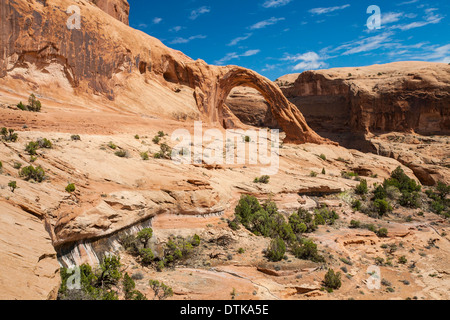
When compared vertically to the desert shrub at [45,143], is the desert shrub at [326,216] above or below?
below

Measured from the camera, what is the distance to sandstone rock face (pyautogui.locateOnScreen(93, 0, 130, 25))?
29619mm

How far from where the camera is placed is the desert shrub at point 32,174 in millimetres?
9609

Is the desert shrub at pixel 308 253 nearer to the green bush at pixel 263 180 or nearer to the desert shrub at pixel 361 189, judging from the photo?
the green bush at pixel 263 180

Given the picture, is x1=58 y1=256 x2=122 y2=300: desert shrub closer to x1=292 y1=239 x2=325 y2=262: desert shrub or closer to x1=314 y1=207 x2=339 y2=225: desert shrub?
x1=292 y1=239 x2=325 y2=262: desert shrub

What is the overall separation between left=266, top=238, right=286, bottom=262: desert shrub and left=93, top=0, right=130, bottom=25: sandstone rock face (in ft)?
89.1

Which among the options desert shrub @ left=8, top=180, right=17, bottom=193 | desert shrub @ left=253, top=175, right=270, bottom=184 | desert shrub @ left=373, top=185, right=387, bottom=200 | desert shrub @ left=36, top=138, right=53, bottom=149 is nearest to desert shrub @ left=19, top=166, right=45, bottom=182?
desert shrub @ left=8, top=180, right=17, bottom=193

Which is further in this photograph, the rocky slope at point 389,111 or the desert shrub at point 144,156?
the rocky slope at point 389,111

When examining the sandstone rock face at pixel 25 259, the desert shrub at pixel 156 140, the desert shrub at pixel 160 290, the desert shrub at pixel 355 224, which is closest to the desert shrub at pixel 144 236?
the desert shrub at pixel 160 290

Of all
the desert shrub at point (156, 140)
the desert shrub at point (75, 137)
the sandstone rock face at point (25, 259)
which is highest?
the desert shrub at point (156, 140)

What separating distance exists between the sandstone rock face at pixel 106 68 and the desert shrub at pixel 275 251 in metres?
14.6

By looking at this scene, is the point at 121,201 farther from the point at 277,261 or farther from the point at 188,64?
the point at 188,64

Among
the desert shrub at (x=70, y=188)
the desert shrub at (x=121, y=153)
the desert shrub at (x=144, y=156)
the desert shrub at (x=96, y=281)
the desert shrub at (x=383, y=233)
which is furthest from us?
the desert shrub at (x=383, y=233)

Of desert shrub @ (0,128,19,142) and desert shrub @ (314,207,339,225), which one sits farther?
desert shrub @ (314,207,339,225)

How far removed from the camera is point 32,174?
9.74 meters
